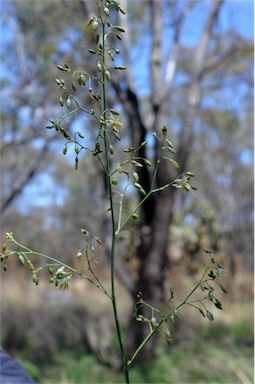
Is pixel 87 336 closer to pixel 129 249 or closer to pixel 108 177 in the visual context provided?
pixel 129 249

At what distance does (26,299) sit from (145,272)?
2.70 m

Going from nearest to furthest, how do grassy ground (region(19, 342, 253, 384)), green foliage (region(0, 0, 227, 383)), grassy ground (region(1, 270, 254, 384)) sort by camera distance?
green foliage (region(0, 0, 227, 383)) → grassy ground (region(19, 342, 253, 384)) → grassy ground (region(1, 270, 254, 384))

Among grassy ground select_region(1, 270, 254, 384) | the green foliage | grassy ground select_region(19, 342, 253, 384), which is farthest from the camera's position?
grassy ground select_region(1, 270, 254, 384)

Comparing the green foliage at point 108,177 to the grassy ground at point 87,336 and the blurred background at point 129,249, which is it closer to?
the blurred background at point 129,249

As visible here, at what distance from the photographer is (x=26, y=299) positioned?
7.07 m

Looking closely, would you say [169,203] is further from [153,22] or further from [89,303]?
[89,303]

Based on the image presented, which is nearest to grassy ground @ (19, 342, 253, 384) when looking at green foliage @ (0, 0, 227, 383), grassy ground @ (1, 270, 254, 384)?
grassy ground @ (1, 270, 254, 384)

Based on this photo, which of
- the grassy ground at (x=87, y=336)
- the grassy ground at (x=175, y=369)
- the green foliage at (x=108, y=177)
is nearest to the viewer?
the green foliage at (x=108, y=177)

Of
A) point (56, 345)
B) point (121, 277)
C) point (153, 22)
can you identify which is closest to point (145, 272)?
point (121, 277)

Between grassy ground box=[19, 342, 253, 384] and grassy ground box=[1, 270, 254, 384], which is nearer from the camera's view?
grassy ground box=[19, 342, 253, 384]

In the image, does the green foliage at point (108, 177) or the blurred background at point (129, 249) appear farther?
the blurred background at point (129, 249)

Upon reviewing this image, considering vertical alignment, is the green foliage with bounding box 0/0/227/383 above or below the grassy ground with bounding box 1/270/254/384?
below

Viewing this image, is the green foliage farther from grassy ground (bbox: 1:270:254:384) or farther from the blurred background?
grassy ground (bbox: 1:270:254:384)

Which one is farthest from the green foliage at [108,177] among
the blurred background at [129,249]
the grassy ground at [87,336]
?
the grassy ground at [87,336]
